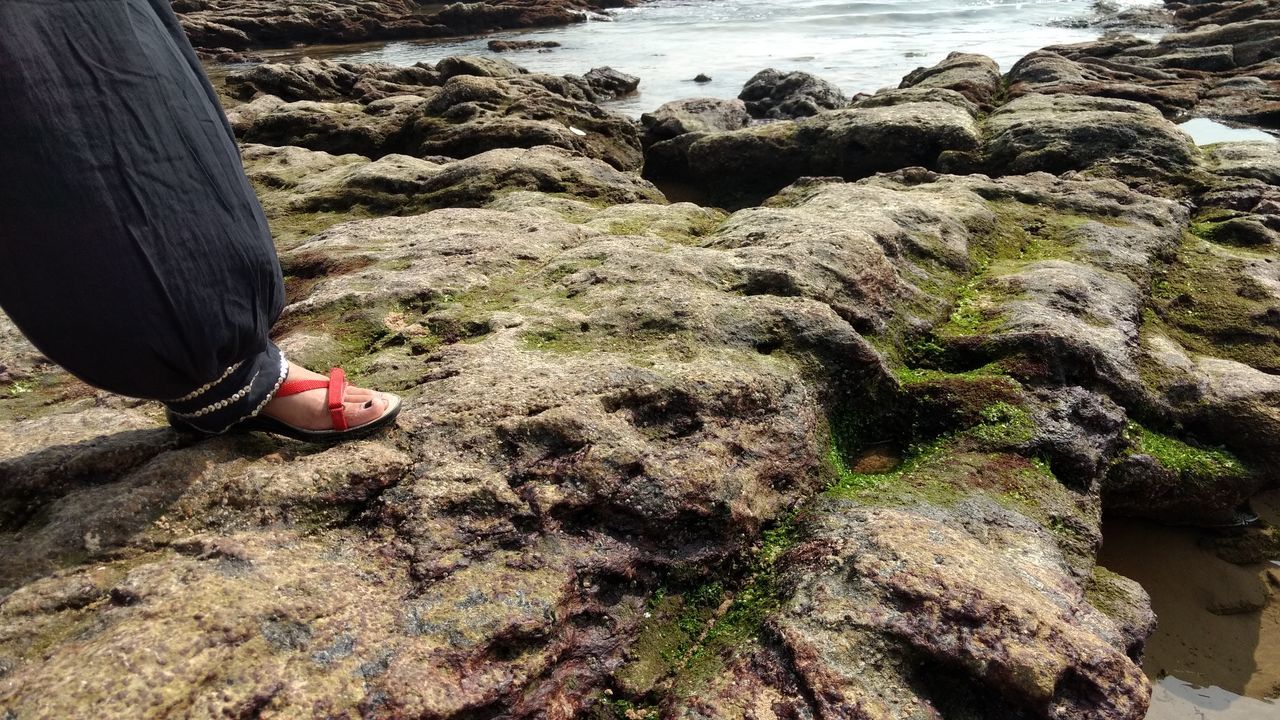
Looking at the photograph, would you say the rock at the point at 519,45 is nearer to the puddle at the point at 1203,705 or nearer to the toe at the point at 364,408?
the toe at the point at 364,408

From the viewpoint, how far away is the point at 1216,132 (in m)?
15.1

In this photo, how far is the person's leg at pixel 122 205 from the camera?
239cm

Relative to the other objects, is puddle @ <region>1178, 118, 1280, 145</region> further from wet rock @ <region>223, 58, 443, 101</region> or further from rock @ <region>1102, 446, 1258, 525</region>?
wet rock @ <region>223, 58, 443, 101</region>

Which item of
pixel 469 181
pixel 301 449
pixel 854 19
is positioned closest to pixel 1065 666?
pixel 301 449

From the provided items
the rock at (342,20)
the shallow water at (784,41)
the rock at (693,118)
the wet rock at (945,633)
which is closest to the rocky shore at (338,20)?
the rock at (342,20)

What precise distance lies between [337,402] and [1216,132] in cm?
1765

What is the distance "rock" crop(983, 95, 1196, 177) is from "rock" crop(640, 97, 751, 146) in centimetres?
602

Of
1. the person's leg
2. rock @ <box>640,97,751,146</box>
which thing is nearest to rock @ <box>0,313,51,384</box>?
the person's leg

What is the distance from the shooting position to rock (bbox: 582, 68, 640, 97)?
24469mm

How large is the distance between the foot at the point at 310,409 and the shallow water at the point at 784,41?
20.4 metres

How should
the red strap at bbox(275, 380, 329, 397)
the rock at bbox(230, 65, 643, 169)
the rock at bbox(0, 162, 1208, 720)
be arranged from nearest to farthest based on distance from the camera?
1. the rock at bbox(0, 162, 1208, 720)
2. the red strap at bbox(275, 380, 329, 397)
3. the rock at bbox(230, 65, 643, 169)

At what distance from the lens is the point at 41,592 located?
2.77 meters

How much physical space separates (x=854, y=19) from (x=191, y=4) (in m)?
34.6

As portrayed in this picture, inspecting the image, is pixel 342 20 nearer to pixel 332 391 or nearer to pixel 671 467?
pixel 332 391
